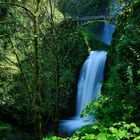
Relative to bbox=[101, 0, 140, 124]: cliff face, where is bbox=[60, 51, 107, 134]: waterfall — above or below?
below

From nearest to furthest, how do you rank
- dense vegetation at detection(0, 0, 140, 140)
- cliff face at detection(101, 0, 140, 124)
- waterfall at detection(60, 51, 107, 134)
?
cliff face at detection(101, 0, 140, 124)
dense vegetation at detection(0, 0, 140, 140)
waterfall at detection(60, 51, 107, 134)

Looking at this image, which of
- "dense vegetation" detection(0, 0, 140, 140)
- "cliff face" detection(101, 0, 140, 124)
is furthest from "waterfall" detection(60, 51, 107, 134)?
"cliff face" detection(101, 0, 140, 124)

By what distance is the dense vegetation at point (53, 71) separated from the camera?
6812 mm

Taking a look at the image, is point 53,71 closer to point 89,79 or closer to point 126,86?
point 89,79

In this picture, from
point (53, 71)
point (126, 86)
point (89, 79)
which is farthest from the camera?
point (89, 79)

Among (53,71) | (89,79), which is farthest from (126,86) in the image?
(89,79)

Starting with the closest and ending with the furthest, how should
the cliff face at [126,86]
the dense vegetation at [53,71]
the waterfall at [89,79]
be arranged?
the cliff face at [126,86] → the dense vegetation at [53,71] → the waterfall at [89,79]

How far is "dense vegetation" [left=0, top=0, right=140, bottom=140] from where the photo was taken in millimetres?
6812

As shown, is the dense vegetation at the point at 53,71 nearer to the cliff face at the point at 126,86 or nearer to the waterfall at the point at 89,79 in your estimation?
the cliff face at the point at 126,86

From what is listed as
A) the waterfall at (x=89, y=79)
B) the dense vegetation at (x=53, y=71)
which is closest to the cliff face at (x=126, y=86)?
the dense vegetation at (x=53, y=71)

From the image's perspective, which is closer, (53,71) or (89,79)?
(53,71)

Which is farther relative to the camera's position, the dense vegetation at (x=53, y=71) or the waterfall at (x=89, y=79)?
the waterfall at (x=89, y=79)

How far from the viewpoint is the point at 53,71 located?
17281 millimetres

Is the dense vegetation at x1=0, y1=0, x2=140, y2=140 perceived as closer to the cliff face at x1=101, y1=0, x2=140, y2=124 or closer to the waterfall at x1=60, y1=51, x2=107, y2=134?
the cliff face at x1=101, y1=0, x2=140, y2=124
